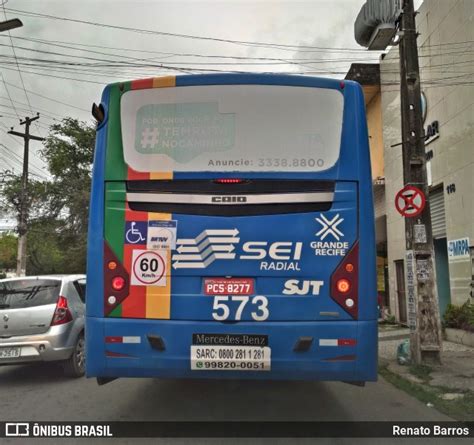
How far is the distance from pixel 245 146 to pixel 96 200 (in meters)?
1.45

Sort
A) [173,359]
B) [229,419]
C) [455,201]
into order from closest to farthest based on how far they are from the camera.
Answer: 1. [173,359]
2. [229,419]
3. [455,201]

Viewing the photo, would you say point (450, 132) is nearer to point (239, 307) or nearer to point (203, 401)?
point (203, 401)

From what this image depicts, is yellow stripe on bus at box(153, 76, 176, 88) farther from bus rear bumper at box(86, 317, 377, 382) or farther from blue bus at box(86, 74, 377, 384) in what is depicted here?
bus rear bumper at box(86, 317, 377, 382)

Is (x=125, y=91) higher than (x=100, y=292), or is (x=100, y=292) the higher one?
(x=125, y=91)

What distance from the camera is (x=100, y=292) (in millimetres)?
4598

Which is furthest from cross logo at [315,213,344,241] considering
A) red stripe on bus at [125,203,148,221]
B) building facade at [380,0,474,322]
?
building facade at [380,0,474,322]

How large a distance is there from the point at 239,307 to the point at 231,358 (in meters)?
0.44

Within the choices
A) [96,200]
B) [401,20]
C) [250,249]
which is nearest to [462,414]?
[250,249]

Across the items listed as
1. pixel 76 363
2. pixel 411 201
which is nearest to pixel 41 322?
pixel 76 363

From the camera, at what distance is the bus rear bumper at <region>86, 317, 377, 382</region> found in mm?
4430

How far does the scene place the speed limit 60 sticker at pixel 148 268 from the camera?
4.55m

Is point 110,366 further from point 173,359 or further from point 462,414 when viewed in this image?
point 462,414

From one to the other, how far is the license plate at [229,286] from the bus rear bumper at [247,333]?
276 mm

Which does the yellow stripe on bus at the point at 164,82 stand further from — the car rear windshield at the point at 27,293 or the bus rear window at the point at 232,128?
the car rear windshield at the point at 27,293
